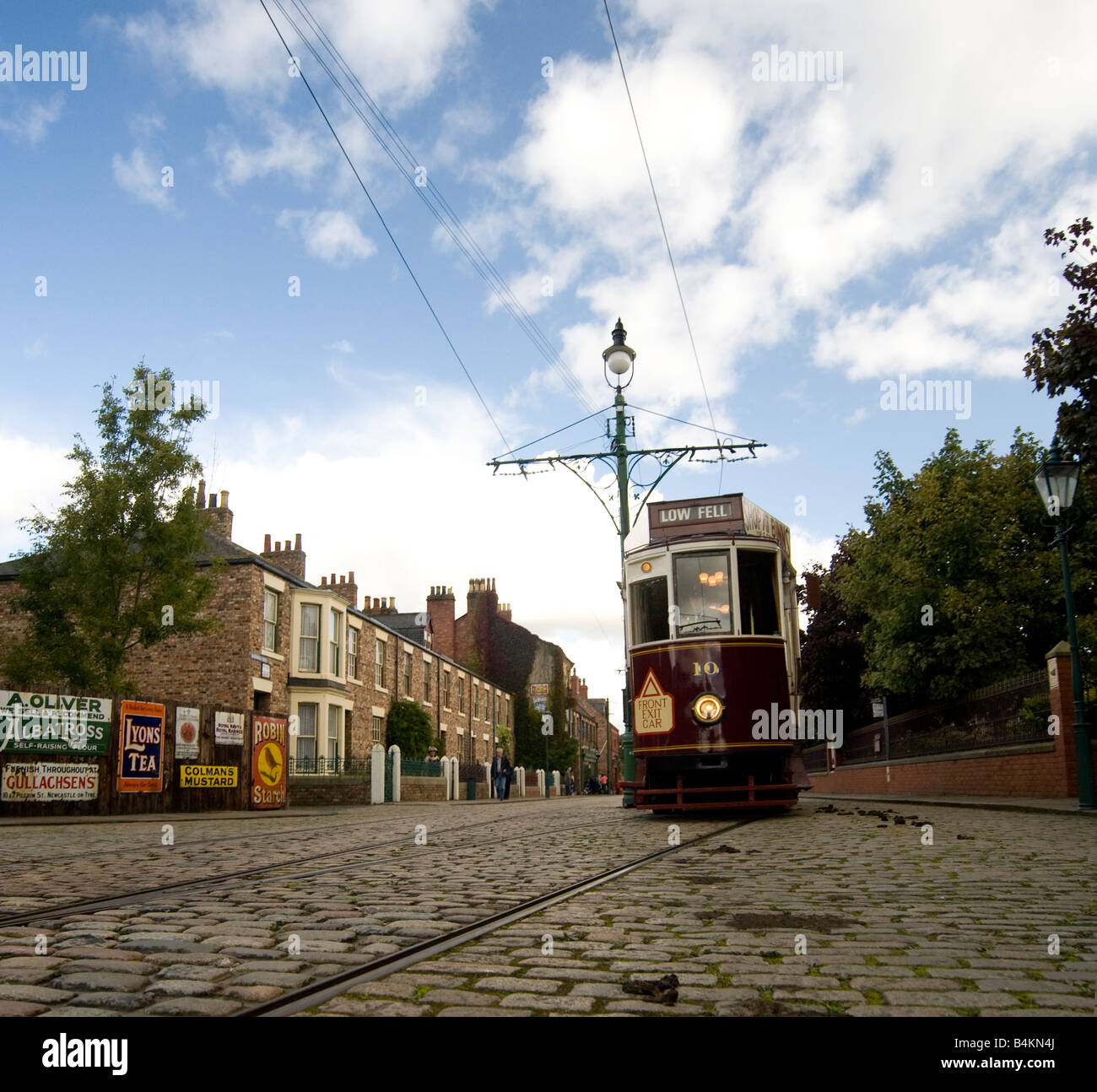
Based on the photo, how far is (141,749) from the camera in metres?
18.4

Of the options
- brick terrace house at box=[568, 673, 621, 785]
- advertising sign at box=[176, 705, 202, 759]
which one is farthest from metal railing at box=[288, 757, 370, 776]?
brick terrace house at box=[568, 673, 621, 785]

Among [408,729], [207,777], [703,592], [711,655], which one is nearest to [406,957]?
[711,655]

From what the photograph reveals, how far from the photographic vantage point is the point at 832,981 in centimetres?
365

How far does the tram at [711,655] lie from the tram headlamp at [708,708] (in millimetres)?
10

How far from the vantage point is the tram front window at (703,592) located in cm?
1275

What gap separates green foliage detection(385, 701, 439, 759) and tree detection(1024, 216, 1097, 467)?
26.6 m

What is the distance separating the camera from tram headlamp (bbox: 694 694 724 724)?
1230cm

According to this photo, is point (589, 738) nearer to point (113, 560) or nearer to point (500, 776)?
point (500, 776)

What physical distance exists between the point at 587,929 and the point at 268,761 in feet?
63.8

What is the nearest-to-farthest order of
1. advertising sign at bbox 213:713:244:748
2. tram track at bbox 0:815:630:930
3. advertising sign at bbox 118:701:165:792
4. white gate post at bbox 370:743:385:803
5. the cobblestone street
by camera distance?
1. the cobblestone street
2. tram track at bbox 0:815:630:930
3. advertising sign at bbox 118:701:165:792
4. advertising sign at bbox 213:713:244:748
5. white gate post at bbox 370:743:385:803

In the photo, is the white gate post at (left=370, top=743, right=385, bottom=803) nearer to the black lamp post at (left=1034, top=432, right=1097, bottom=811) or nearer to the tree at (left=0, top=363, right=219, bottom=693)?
the tree at (left=0, top=363, right=219, bottom=693)
